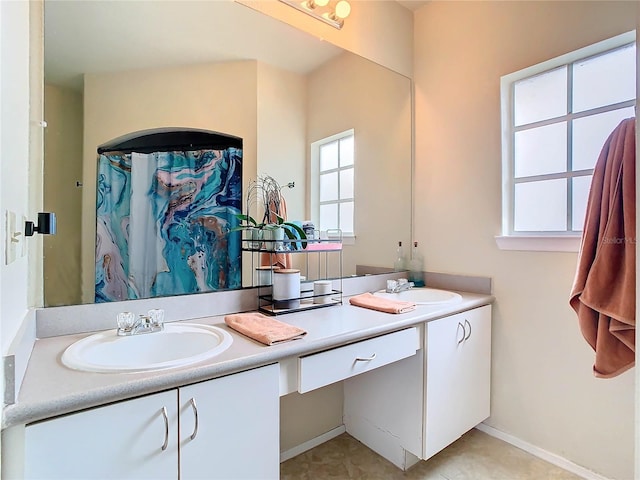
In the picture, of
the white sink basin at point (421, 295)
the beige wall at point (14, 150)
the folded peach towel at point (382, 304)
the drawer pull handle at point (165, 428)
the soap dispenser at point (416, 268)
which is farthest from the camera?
the soap dispenser at point (416, 268)

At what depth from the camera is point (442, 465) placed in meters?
1.71

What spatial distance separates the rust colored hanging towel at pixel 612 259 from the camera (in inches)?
44.3

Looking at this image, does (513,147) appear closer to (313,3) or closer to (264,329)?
(313,3)

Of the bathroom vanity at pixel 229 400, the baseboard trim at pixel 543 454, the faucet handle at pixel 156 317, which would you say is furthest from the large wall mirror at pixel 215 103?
the baseboard trim at pixel 543 454

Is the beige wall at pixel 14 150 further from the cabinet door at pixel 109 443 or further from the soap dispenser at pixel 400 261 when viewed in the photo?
the soap dispenser at pixel 400 261

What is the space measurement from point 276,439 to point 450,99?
1.98 meters

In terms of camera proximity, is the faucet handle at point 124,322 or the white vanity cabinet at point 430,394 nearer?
the faucet handle at point 124,322

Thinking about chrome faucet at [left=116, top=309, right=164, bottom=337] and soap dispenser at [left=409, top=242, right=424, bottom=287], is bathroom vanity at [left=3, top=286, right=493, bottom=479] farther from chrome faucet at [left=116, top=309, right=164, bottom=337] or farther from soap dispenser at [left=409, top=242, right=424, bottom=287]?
soap dispenser at [left=409, top=242, right=424, bottom=287]

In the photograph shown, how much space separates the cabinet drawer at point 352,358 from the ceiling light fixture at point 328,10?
1.62 m

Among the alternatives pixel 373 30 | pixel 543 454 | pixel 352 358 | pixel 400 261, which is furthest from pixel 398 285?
pixel 373 30

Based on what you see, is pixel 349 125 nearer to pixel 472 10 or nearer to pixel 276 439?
pixel 472 10

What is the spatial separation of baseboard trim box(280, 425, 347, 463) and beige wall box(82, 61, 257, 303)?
1.22 meters

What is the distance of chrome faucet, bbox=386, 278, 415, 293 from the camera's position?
1.99m

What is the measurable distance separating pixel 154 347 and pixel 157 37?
1177mm
